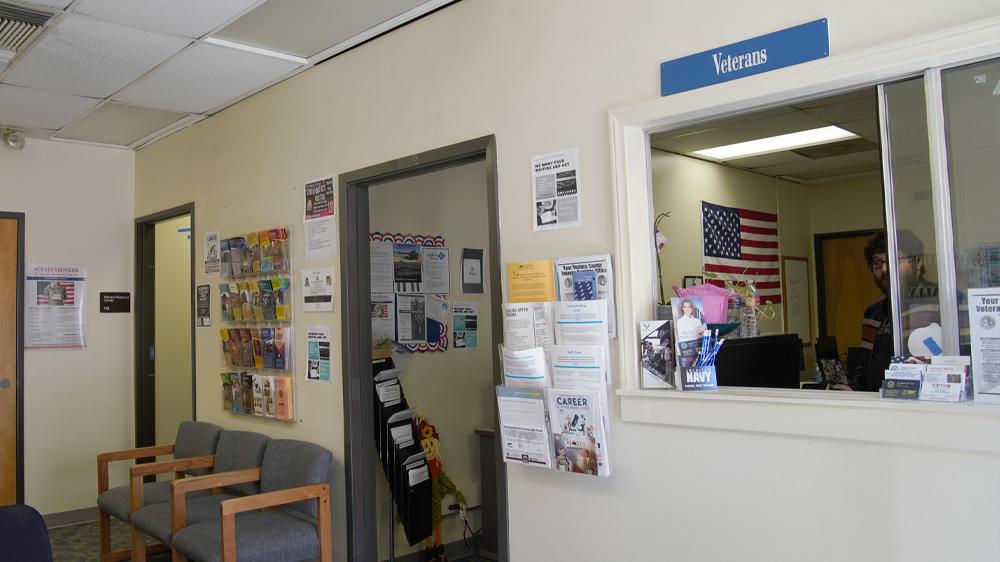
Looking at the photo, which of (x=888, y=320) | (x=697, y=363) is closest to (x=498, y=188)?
(x=697, y=363)

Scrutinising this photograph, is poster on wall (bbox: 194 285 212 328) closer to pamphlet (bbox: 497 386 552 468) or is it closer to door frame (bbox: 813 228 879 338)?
pamphlet (bbox: 497 386 552 468)

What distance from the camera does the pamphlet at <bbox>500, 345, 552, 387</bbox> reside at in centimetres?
291

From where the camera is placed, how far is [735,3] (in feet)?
7.96

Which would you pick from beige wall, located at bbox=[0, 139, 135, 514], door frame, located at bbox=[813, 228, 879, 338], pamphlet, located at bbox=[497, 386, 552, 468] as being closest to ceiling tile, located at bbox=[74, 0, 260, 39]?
pamphlet, located at bbox=[497, 386, 552, 468]

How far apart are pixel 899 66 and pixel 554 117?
1.27m

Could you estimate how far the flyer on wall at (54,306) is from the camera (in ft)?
18.5

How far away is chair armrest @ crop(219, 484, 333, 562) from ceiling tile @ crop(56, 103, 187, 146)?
2.89 m

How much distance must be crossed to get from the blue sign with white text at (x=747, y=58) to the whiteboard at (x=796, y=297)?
13.9ft

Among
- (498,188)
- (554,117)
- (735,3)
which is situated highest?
(735,3)

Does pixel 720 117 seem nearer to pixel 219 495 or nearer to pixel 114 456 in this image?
pixel 219 495

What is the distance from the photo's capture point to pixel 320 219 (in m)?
4.21

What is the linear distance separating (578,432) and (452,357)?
85.1 inches

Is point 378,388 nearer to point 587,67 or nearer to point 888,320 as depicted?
point 587,67

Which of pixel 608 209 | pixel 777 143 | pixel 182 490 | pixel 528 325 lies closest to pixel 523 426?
pixel 528 325
